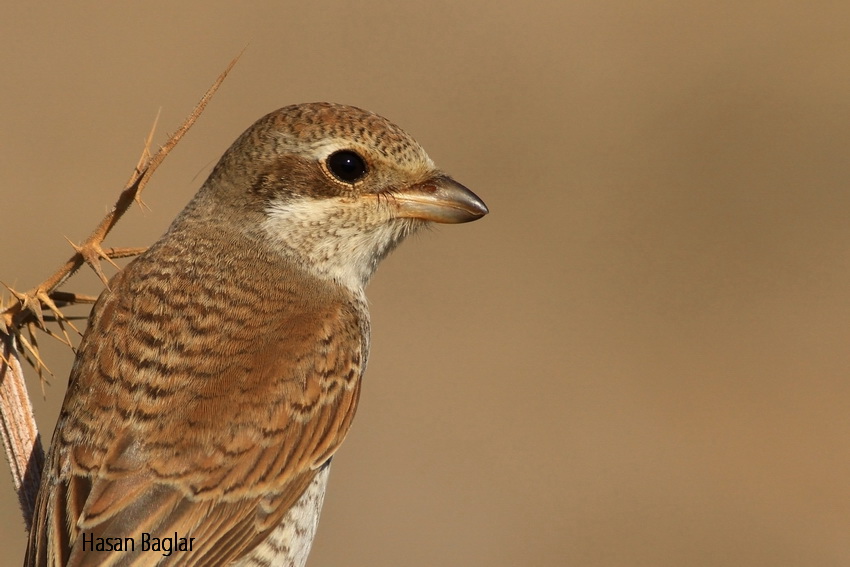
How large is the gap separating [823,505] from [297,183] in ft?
21.2

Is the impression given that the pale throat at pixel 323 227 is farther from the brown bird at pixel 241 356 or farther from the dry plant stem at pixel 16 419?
→ the dry plant stem at pixel 16 419

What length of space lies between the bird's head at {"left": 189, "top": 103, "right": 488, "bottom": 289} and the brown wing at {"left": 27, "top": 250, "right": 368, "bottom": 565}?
11.2 inches

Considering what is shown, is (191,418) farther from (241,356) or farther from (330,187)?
(330,187)

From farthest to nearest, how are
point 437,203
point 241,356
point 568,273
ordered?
point 568,273
point 437,203
point 241,356

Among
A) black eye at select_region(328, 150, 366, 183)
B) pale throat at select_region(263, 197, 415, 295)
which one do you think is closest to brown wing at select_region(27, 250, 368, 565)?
pale throat at select_region(263, 197, 415, 295)

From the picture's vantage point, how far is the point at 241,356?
351 cm

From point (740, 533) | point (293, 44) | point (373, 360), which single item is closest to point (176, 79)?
point (293, 44)

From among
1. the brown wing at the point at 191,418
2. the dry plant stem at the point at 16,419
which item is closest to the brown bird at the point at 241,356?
the brown wing at the point at 191,418

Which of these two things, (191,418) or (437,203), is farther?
(437,203)

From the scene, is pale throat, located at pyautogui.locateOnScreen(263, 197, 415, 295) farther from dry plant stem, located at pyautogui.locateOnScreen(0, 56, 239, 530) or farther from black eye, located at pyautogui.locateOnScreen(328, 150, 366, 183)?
dry plant stem, located at pyautogui.locateOnScreen(0, 56, 239, 530)

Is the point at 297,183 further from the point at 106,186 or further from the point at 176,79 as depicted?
the point at 176,79

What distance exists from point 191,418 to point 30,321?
0.51 metres

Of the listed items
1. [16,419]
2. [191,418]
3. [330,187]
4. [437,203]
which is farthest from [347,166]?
[16,419]

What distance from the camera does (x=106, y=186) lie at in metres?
10.9
